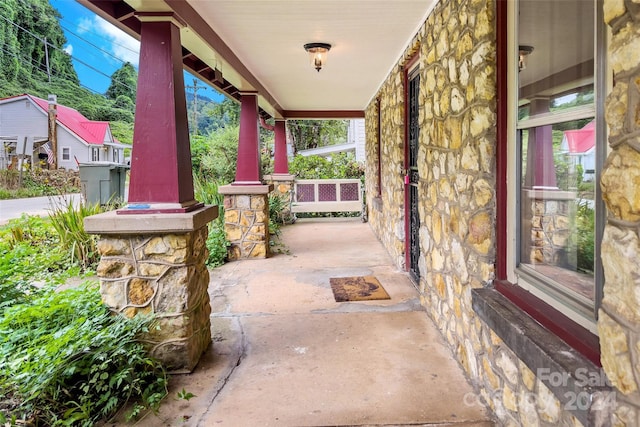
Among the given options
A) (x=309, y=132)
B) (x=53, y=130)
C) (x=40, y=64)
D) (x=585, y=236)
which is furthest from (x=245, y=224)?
(x=40, y=64)

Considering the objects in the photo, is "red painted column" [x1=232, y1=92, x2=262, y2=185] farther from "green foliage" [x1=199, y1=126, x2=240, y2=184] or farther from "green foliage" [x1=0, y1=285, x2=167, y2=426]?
"green foliage" [x1=199, y1=126, x2=240, y2=184]

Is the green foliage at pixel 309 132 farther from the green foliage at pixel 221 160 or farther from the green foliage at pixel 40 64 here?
the green foliage at pixel 40 64

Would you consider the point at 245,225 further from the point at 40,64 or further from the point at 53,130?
the point at 40,64

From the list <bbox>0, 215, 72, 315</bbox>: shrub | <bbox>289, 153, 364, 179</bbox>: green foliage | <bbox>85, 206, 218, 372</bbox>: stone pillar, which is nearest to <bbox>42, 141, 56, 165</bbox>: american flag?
<bbox>289, 153, 364, 179</bbox>: green foliage

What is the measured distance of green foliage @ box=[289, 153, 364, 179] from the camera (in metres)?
10.1

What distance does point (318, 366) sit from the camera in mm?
2574

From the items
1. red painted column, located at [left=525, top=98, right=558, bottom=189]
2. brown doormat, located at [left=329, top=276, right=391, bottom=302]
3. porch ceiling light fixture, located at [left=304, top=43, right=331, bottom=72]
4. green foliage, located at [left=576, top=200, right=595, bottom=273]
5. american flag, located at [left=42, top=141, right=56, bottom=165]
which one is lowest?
brown doormat, located at [left=329, top=276, right=391, bottom=302]

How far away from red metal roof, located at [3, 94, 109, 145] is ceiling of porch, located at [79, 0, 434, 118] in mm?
20651

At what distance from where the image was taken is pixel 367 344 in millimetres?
2865

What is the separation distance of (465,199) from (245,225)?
3.66 metres

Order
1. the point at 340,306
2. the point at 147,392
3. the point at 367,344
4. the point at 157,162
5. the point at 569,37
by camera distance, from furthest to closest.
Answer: the point at 340,306 < the point at 367,344 < the point at 157,162 < the point at 147,392 < the point at 569,37

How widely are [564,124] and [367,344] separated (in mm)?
1871

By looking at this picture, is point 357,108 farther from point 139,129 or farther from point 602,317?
point 602,317

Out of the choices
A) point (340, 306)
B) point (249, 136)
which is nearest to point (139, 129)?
point (340, 306)
